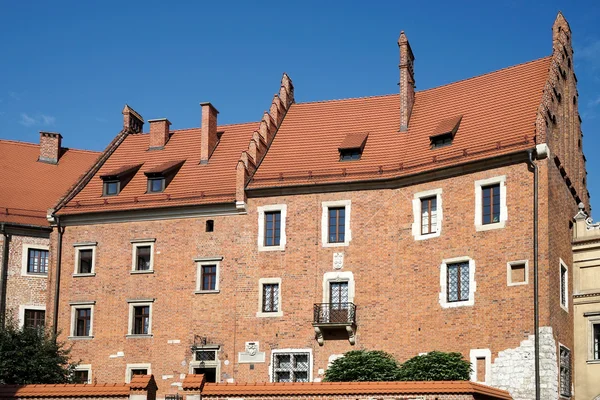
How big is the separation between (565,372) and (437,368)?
593 cm

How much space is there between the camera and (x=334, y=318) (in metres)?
37.4

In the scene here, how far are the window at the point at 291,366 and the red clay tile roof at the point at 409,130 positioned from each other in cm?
690

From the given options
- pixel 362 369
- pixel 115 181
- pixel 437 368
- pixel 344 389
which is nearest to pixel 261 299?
pixel 362 369

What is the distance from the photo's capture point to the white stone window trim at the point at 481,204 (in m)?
34.9

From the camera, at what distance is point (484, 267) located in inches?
1374

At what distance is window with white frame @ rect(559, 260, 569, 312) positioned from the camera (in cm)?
3559

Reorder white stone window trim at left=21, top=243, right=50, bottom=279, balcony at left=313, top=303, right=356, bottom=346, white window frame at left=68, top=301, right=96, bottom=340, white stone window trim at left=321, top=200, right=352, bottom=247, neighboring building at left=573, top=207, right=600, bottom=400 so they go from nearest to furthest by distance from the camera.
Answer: neighboring building at left=573, top=207, right=600, bottom=400, balcony at left=313, top=303, right=356, bottom=346, white stone window trim at left=321, top=200, right=352, bottom=247, white window frame at left=68, top=301, right=96, bottom=340, white stone window trim at left=21, top=243, right=50, bottom=279

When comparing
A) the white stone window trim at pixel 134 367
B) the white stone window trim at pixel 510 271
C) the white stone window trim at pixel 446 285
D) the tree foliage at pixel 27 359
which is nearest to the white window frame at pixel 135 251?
the white stone window trim at pixel 134 367

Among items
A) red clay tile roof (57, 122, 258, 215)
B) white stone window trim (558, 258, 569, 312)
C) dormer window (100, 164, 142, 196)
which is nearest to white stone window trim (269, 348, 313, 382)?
red clay tile roof (57, 122, 258, 215)

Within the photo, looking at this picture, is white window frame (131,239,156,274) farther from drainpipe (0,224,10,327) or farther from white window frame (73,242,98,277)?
drainpipe (0,224,10,327)

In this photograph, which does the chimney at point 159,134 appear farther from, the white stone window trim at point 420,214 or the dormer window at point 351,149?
the white stone window trim at point 420,214

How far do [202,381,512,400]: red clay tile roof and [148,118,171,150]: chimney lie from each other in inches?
787

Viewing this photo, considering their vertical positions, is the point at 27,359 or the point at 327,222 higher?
the point at 327,222

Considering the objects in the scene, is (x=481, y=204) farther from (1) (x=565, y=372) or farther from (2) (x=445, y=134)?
(1) (x=565, y=372)
